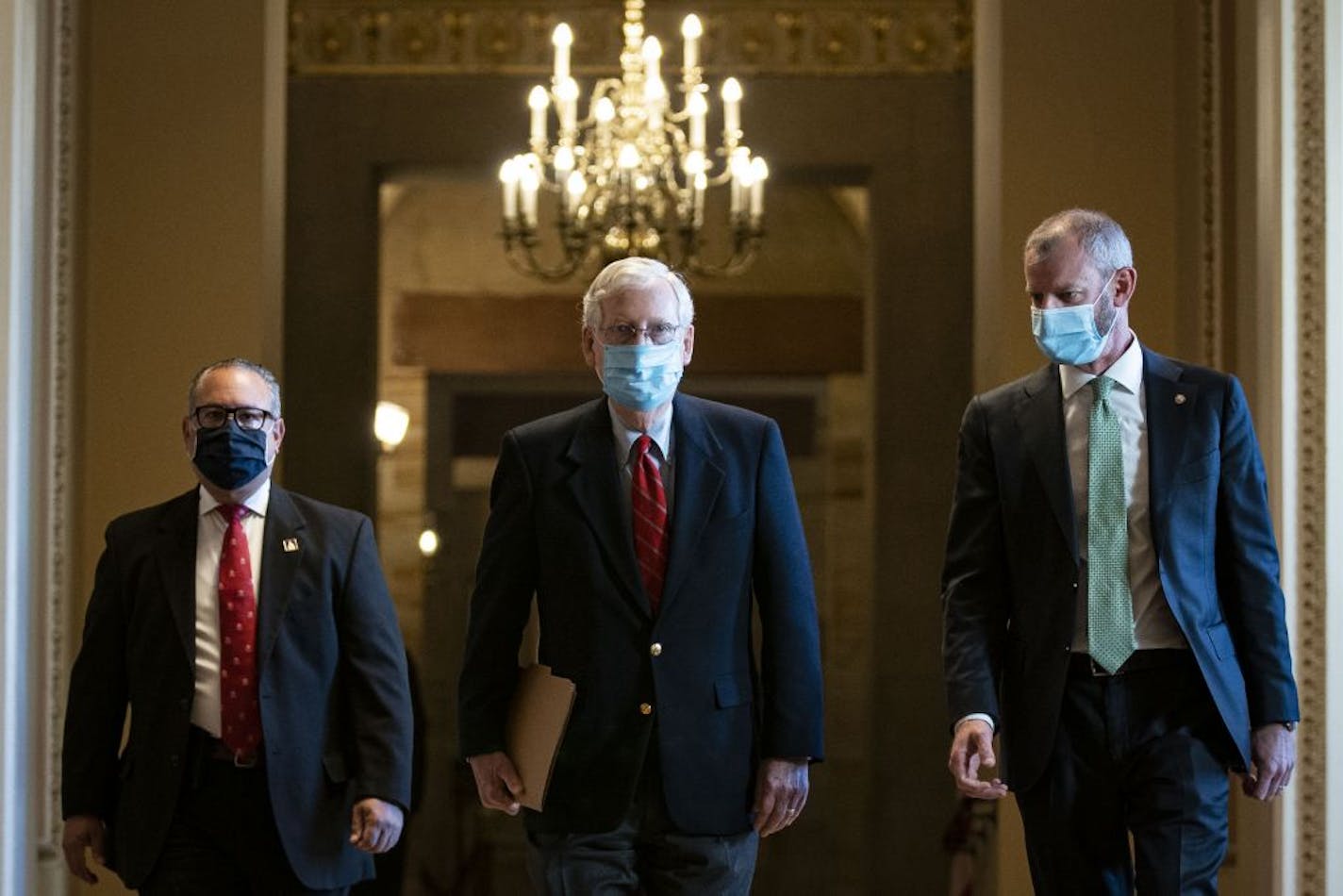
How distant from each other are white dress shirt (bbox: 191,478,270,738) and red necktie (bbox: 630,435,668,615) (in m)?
0.96

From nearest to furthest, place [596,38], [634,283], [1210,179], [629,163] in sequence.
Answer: [634,283] < [1210,179] < [629,163] < [596,38]

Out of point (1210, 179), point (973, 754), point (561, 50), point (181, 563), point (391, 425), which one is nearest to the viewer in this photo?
point (973, 754)

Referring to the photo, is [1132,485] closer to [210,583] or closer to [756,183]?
[210,583]

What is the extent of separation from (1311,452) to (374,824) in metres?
2.87

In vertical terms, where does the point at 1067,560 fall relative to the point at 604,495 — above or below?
below

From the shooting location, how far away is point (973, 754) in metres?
4.66

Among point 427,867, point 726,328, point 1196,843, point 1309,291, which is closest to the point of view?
point 1196,843

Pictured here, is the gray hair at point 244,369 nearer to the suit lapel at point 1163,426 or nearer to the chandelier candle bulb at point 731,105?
the suit lapel at point 1163,426

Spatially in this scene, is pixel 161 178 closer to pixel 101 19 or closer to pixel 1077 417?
pixel 101 19

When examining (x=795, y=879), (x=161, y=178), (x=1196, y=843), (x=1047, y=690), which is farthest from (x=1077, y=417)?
(x=795, y=879)

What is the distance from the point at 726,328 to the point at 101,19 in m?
3.92

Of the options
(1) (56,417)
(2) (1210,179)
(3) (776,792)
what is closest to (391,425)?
(1) (56,417)

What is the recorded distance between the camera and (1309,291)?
6.46m

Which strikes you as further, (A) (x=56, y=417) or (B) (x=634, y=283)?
(A) (x=56, y=417)
